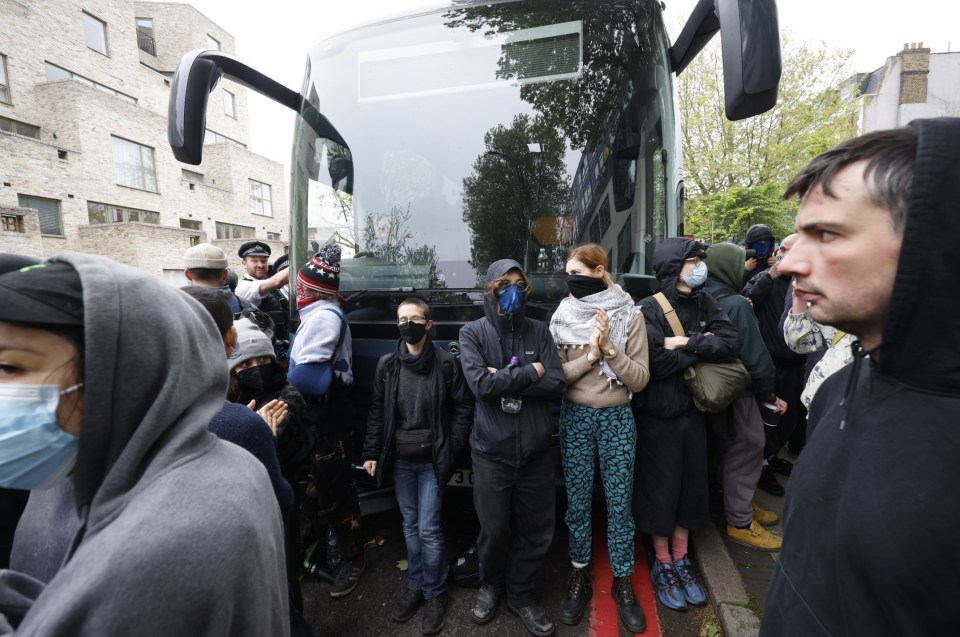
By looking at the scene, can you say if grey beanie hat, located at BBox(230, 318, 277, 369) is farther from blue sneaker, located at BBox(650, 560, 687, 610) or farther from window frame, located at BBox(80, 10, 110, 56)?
window frame, located at BBox(80, 10, 110, 56)

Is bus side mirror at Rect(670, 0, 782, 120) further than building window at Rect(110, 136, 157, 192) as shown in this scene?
No

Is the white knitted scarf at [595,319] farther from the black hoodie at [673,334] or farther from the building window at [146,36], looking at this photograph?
the building window at [146,36]

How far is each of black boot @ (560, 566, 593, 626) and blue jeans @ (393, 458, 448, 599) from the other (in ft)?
2.45

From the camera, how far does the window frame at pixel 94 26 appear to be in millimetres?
24078

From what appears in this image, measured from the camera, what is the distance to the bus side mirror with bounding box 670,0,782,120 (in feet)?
6.75

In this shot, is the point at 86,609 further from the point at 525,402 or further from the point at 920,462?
the point at 525,402

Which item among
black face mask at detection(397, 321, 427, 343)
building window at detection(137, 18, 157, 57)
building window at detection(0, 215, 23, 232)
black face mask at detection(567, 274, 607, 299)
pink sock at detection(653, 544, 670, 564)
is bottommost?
pink sock at detection(653, 544, 670, 564)

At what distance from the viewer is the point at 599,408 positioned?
2.68m

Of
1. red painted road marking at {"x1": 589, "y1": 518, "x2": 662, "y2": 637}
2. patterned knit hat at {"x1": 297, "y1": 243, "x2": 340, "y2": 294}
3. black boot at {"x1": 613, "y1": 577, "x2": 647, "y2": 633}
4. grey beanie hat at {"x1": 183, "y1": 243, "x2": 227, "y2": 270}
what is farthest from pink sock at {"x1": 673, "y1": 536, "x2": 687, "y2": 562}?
grey beanie hat at {"x1": 183, "y1": 243, "x2": 227, "y2": 270}

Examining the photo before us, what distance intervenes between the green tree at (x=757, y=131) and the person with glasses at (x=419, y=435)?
12.5 meters

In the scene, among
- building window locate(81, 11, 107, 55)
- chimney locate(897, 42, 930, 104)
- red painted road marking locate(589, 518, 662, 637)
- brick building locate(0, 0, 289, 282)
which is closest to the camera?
red painted road marking locate(589, 518, 662, 637)

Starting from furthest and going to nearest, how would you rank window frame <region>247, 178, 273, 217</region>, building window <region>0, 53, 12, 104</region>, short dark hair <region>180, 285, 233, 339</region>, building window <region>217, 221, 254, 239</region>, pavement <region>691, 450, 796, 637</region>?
window frame <region>247, 178, 273, 217</region> → building window <region>217, 221, 254, 239</region> → building window <region>0, 53, 12, 104</region> → pavement <region>691, 450, 796, 637</region> → short dark hair <region>180, 285, 233, 339</region>

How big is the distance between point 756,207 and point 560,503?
37.0 ft

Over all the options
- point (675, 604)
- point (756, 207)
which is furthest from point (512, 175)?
point (756, 207)
